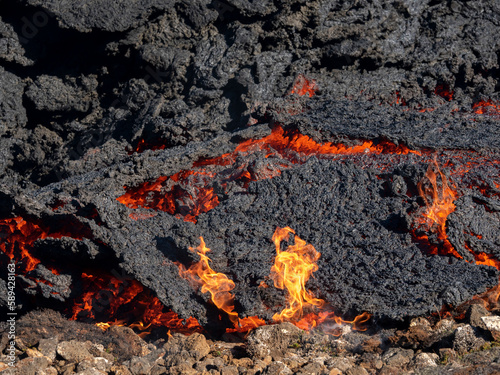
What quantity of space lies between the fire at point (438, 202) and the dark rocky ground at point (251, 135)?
4.2 inches

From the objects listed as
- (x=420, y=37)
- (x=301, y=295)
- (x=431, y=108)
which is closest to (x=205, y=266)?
(x=301, y=295)

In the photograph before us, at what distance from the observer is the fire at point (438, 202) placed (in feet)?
16.2

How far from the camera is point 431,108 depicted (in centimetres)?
630

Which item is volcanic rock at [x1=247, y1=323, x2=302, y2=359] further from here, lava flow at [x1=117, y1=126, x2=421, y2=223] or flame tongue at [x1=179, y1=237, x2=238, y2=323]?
lava flow at [x1=117, y1=126, x2=421, y2=223]

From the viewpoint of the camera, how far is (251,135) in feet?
19.4

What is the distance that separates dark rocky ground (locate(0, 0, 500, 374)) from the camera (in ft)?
16.3

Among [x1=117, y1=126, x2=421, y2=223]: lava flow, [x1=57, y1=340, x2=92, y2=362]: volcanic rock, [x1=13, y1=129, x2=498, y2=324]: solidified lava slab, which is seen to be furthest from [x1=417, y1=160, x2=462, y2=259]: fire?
[x1=57, y1=340, x2=92, y2=362]: volcanic rock

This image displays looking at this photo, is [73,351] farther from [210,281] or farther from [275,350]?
[275,350]

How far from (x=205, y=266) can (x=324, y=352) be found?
1.36 metres

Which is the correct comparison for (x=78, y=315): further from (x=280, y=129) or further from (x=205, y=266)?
(x=280, y=129)

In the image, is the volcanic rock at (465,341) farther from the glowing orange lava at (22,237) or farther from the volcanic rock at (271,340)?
the glowing orange lava at (22,237)

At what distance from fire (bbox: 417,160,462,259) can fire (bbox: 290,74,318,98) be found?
2019 mm

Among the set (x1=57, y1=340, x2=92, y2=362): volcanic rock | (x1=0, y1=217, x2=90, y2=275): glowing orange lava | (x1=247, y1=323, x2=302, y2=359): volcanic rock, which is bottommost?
(x1=57, y1=340, x2=92, y2=362): volcanic rock

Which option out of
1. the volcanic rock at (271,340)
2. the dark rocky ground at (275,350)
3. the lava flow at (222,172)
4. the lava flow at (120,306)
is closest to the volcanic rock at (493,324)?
the dark rocky ground at (275,350)
